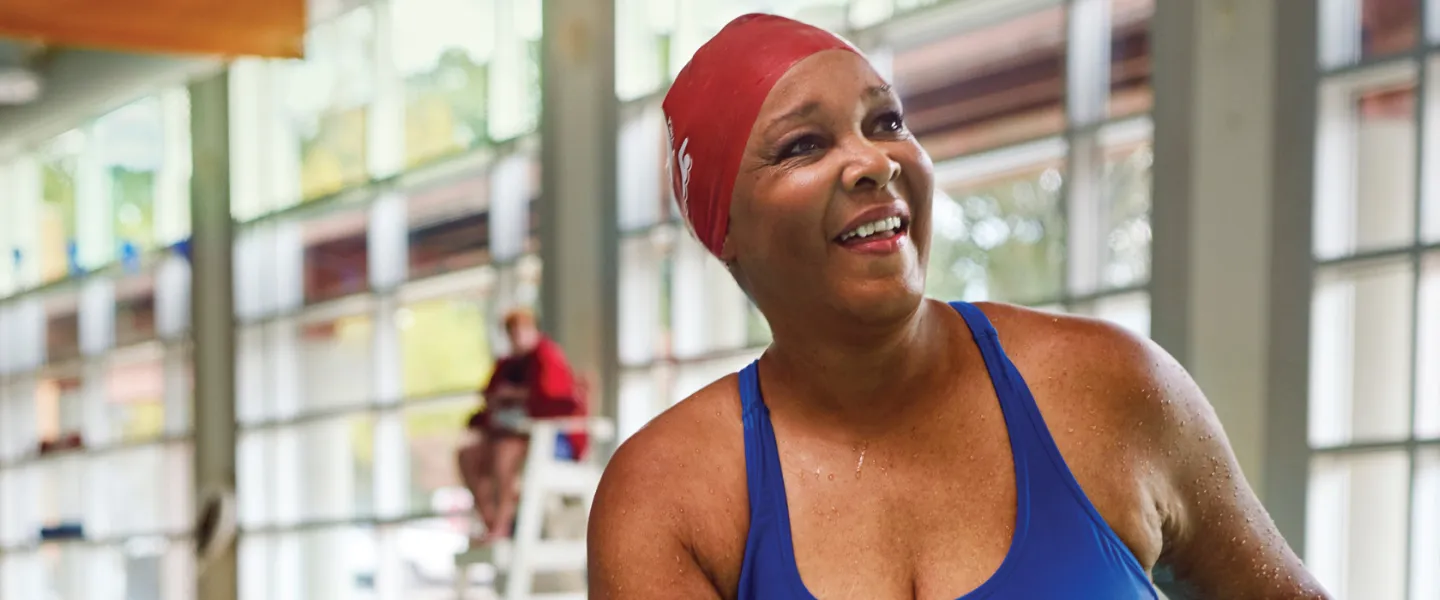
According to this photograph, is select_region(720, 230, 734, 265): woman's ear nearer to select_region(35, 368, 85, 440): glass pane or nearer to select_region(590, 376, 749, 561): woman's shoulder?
select_region(590, 376, 749, 561): woman's shoulder

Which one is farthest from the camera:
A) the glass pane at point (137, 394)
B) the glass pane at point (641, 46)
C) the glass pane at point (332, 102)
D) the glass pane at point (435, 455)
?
the glass pane at point (137, 394)

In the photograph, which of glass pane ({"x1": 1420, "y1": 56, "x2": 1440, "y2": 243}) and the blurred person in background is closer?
glass pane ({"x1": 1420, "y1": 56, "x2": 1440, "y2": 243})

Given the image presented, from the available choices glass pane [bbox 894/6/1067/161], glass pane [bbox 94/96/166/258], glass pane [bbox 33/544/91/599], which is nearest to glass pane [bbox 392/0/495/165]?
glass pane [bbox 894/6/1067/161]

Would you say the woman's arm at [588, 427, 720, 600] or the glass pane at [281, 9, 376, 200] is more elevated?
the glass pane at [281, 9, 376, 200]

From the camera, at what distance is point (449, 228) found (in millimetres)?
5266

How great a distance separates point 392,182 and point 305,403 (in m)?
1.44

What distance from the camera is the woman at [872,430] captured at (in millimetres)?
807

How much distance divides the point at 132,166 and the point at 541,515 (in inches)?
185

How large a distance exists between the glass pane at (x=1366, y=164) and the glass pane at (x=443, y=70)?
10.4ft

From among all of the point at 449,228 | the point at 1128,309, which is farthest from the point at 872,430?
the point at 449,228

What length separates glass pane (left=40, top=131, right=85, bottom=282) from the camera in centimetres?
820

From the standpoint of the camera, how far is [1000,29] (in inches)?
117

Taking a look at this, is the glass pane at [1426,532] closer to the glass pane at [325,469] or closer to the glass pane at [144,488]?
the glass pane at [325,469]

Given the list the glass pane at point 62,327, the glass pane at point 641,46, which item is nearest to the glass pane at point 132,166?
the glass pane at point 62,327
